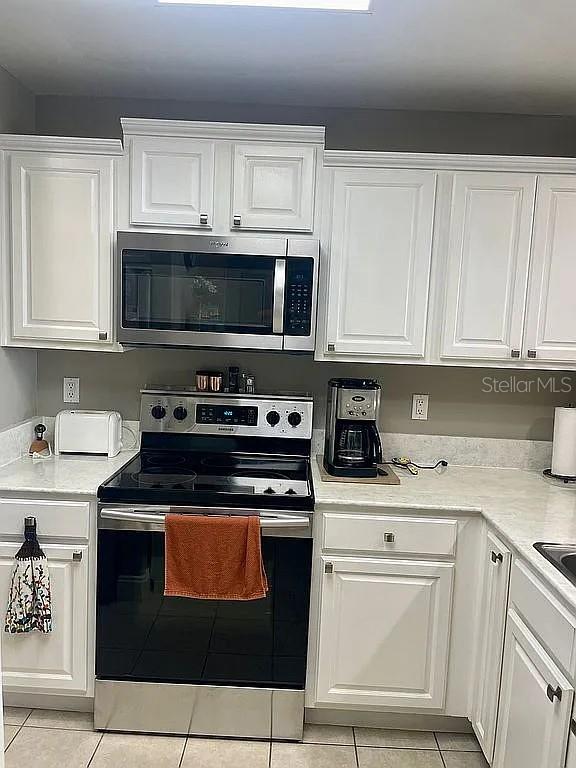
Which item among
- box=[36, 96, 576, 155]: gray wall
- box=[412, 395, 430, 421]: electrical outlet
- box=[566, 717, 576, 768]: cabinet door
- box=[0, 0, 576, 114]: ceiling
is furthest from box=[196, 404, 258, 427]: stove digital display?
box=[566, 717, 576, 768]: cabinet door

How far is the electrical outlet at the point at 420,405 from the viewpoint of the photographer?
304 centimetres

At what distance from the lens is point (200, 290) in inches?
102

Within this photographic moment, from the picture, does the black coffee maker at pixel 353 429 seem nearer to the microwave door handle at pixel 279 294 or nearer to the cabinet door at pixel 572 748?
the microwave door handle at pixel 279 294

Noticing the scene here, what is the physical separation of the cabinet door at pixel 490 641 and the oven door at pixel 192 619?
638 mm

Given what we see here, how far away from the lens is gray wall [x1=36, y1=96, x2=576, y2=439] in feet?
9.63

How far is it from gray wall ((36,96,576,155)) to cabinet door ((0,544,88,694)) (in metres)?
1.86

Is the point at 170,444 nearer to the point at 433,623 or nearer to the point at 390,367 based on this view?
the point at 390,367

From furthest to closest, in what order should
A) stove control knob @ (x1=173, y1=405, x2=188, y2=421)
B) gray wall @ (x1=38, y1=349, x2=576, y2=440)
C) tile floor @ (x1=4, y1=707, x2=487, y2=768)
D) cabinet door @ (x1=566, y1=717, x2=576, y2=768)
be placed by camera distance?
1. gray wall @ (x1=38, y1=349, x2=576, y2=440)
2. stove control knob @ (x1=173, y1=405, x2=188, y2=421)
3. tile floor @ (x1=4, y1=707, x2=487, y2=768)
4. cabinet door @ (x1=566, y1=717, x2=576, y2=768)

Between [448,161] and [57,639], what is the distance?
2401 millimetres

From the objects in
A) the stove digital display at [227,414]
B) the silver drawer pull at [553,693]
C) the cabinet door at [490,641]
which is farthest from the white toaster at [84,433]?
the silver drawer pull at [553,693]

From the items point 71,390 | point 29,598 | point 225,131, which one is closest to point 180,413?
point 71,390

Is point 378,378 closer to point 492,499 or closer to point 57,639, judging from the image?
point 492,499

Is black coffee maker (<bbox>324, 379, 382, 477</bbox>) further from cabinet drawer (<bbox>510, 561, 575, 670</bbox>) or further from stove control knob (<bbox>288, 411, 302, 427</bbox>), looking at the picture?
cabinet drawer (<bbox>510, 561, 575, 670</bbox>)

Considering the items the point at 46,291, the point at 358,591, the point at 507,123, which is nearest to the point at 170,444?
the point at 46,291
